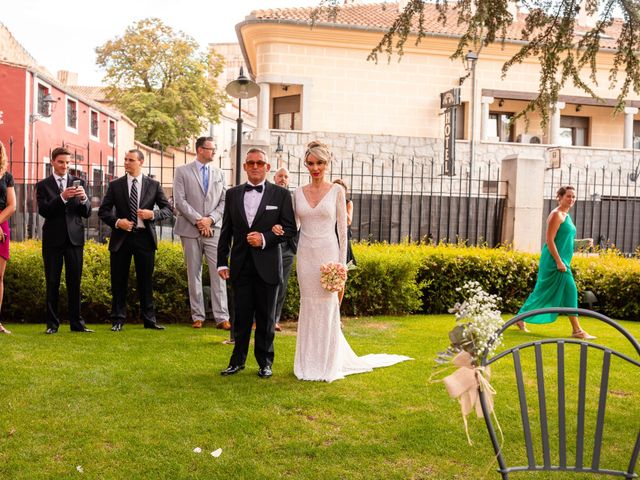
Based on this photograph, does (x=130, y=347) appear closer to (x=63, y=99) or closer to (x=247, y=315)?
(x=247, y=315)

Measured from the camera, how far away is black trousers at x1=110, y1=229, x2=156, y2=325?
345 inches

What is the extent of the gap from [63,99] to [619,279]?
105ft

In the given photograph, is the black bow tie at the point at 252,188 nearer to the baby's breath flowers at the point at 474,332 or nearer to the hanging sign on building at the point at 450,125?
the baby's breath flowers at the point at 474,332

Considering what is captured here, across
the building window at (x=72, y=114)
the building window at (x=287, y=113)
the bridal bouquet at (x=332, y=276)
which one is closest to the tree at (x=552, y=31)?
the bridal bouquet at (x=332, y=276)

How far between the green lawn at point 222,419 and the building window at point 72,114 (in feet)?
105

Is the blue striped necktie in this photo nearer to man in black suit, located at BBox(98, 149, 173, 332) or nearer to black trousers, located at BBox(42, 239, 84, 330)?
man in black suit, located at BBox(98, 149, 173, 332)

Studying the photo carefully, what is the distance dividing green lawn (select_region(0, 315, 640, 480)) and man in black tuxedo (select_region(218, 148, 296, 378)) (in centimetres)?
34

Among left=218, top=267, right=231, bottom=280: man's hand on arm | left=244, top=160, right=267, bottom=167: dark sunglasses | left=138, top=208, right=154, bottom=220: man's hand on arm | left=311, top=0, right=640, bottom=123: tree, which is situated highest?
left=311, top=0, right=640, bottom=123: tree

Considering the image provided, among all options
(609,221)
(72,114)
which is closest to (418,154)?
(609,221)

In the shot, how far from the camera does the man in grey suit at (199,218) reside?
8.91 meters

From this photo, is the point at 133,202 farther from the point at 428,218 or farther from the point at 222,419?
the point at 428,218

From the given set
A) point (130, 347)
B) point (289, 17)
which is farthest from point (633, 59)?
point (289, 17)

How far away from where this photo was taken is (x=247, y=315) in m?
6.54

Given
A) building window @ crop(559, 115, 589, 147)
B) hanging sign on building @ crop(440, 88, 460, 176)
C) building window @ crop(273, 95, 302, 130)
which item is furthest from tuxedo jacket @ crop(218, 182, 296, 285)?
building window @ crop(559, 115, 589, 147)
